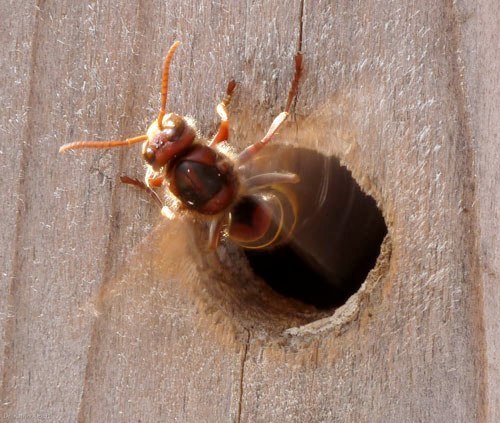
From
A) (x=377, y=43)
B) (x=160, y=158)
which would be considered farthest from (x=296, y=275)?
(x=377, y=43)

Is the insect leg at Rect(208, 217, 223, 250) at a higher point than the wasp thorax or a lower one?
lower

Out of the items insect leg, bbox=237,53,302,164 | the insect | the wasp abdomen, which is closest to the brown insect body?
the insect

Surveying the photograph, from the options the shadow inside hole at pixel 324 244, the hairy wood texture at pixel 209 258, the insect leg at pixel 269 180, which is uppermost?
the shadow inside hole at pixel 324 244

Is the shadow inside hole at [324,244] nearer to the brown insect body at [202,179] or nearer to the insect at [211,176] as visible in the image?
the insect at [211,176]

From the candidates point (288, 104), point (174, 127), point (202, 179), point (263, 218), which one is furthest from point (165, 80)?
point (263, 218)

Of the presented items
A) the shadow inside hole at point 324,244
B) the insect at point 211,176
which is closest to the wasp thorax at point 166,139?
the insect at point 211,176

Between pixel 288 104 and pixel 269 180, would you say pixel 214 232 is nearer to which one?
pixel 269 180

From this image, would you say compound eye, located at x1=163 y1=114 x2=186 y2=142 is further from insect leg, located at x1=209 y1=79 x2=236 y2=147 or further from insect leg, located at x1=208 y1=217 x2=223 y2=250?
insect leg, located at x1=208 y1=217 x2=223 y2=250
